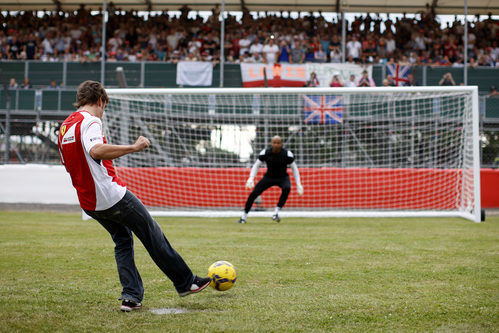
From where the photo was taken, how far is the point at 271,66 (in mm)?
19797

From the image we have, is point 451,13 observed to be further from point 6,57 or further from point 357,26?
point 6,57

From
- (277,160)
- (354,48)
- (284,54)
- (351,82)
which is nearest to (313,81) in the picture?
(351,82)

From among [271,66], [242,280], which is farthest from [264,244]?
[271,66]

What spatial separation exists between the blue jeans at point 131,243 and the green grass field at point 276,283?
0.67 ft

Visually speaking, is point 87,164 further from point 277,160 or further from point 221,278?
point 277,160

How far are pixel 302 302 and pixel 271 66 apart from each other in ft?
52.9

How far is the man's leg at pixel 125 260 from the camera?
14.2 ft

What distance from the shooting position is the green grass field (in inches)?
151

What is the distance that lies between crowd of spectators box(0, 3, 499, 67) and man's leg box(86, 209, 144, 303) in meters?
16.6

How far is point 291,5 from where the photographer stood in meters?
23.2

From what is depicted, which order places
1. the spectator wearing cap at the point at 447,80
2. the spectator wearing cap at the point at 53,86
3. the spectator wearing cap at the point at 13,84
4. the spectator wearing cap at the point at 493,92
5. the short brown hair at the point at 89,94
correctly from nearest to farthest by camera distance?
the short brown hair at the point at 89,94
the spectator wearing cap at the point at 493,92
the spectator wearing cap at the point at 447,80
the spectator wearing cap at the point at 53,86
the spectator wearing cap at the point at 13,84

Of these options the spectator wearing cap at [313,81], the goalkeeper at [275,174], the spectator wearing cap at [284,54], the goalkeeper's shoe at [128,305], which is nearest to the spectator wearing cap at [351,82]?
the spectator wearing cap at [313,81]

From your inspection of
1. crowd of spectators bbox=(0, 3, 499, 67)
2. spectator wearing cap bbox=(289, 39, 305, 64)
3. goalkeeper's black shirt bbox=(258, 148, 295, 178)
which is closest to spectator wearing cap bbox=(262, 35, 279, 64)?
crowd of spectators bbox=(0, 3, 499, 67)

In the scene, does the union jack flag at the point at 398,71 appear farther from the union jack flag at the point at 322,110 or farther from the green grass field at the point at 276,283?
the green grass field at the point at 276,283
